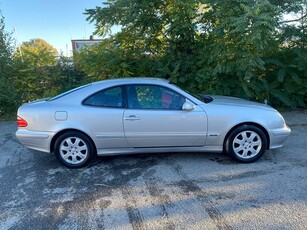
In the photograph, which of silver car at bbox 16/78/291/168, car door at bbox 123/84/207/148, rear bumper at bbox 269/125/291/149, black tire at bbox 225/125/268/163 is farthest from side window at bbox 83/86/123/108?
rear bumper at bbox 269/125/291/149

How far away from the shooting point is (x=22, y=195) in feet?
11.5

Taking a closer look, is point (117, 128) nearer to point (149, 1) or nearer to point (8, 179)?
point (8, 179)

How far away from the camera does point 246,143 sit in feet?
13.9

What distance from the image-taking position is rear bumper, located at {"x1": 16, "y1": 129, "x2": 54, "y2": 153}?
13.7 ft

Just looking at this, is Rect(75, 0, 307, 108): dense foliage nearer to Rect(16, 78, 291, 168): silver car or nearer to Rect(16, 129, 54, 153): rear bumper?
Rect(16, 78, 291, 168): silver car

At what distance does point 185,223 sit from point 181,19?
5916 mm

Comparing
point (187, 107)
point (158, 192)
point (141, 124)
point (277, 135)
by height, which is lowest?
point (158, 192)

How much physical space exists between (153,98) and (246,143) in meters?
1.69

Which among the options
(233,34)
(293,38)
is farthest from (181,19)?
(293,38)

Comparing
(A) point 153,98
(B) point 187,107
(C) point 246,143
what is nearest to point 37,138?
(A) point 153,98

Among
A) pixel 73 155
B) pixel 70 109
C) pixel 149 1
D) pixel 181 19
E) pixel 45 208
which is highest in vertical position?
pixel 149 1

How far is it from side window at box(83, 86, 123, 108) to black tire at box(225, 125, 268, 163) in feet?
6.31

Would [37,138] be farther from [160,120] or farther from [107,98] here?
[160,120]

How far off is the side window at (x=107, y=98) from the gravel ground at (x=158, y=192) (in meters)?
1.04
